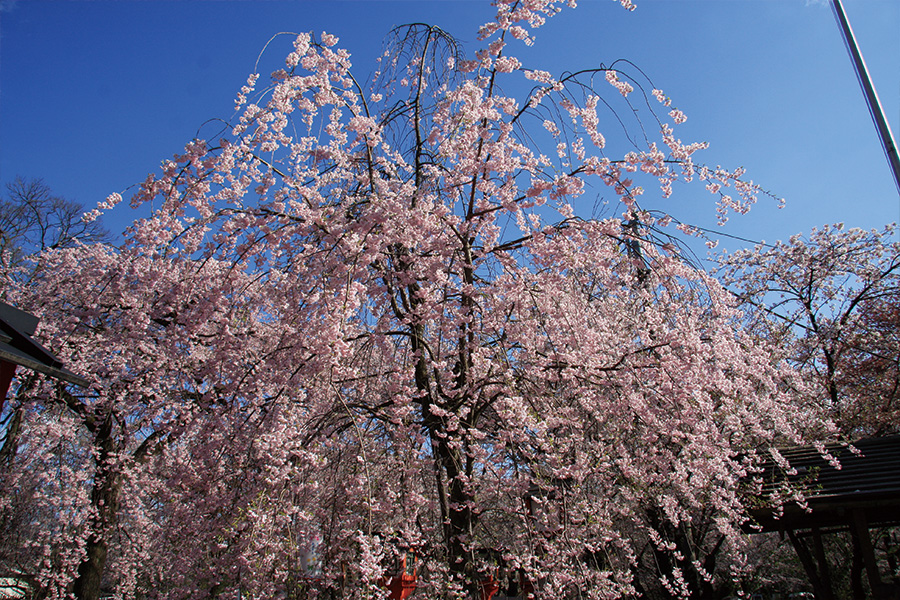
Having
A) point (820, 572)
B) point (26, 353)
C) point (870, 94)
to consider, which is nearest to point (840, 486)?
point (820, 572)

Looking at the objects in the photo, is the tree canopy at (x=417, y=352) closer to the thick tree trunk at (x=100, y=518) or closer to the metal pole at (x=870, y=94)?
the metal pole at (x=870, y=94)

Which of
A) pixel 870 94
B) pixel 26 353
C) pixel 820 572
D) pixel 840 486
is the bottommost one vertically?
pixel 820 572

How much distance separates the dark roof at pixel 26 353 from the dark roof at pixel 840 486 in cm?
709

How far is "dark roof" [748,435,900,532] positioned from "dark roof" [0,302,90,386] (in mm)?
7088

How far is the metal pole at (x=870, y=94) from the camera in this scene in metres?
4.77

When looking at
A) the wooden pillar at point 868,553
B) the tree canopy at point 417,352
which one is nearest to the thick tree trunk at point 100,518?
the tree canopy at point 417,352

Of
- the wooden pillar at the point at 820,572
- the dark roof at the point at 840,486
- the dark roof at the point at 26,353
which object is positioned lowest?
the wooden pillar at the point at 820,572

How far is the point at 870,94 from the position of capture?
16.6ft

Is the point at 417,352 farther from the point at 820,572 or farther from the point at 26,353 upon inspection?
the point at 820,572

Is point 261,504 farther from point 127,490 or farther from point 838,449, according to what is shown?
point 838,449

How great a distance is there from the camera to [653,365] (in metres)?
4.68

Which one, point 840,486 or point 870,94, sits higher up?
point 870,94

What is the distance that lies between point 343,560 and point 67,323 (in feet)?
19.0

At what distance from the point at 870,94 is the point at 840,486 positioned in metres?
4.60
